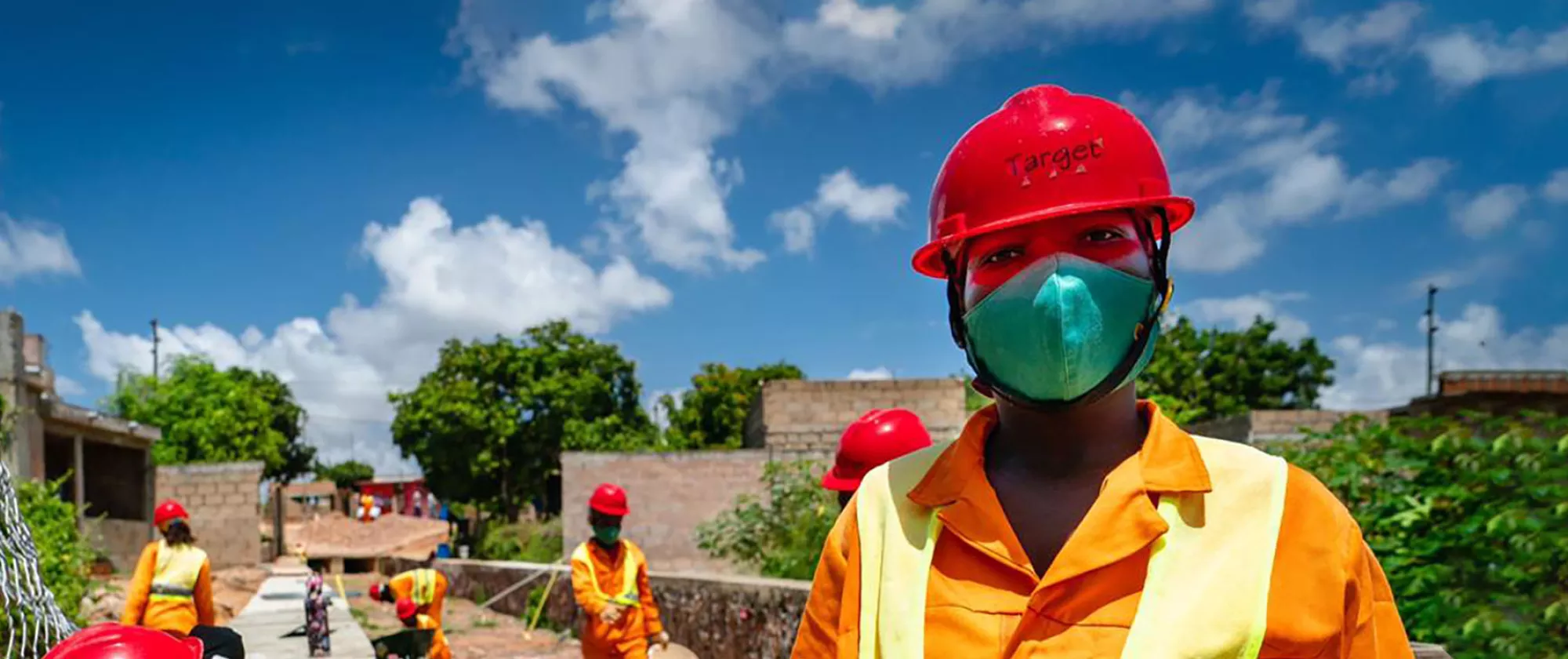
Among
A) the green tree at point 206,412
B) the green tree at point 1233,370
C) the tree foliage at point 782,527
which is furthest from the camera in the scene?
the green tree at point 206,412

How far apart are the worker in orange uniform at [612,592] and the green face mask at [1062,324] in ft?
16.4

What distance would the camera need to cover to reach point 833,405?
19.2 meters

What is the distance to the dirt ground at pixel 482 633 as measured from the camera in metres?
14.0

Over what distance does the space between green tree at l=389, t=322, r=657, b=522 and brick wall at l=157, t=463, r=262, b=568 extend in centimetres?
936

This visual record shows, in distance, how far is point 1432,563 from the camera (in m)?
5.05

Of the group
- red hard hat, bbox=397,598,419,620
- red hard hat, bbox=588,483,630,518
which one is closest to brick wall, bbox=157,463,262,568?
red hard hat, bbox=397,598,419,620

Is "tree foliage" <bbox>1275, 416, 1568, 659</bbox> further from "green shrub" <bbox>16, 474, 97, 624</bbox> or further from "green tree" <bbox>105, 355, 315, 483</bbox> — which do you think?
"green tree" <bbox>105, 355, 315, 483</bbox>

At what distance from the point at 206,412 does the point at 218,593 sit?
2635 cm

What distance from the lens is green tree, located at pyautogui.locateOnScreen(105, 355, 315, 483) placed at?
1706 inches

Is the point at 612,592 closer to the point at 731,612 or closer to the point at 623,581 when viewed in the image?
the point at 623,581

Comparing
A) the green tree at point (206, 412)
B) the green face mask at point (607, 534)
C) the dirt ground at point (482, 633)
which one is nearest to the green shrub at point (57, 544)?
the dirt ground at point (482, 633)

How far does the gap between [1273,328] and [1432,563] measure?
34.3 m

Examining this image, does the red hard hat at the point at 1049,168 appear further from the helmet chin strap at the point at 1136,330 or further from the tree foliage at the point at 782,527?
the tree foliage at the point at 782,527

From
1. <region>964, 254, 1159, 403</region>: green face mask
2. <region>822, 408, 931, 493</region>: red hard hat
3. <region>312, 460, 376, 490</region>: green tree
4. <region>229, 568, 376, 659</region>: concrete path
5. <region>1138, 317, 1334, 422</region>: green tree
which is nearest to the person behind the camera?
<region>964, 254, 1159, 403</region>: green face mask
